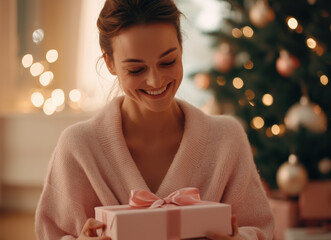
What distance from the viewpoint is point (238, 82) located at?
3021mm

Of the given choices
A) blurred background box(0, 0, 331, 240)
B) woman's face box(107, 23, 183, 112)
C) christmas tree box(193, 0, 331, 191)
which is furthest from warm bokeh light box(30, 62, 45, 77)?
woman's face box(107, 23, 183, 112)

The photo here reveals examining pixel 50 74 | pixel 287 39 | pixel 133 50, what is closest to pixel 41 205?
pixel 133 50

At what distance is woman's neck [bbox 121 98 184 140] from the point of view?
138cm

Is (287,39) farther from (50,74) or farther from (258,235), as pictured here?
(50,74)

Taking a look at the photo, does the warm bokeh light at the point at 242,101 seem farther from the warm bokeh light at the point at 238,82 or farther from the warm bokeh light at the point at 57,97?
the warm bokeh light at the point at 57,97

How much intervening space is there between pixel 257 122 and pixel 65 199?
176 centimetres

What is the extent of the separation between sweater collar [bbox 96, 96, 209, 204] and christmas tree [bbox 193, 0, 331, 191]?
1.27 m

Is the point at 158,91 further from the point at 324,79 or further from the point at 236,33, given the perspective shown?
the point at 236,33

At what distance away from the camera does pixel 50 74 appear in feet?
13.8

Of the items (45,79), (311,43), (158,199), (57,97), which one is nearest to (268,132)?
(311,43)

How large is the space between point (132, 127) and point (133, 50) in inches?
10.4

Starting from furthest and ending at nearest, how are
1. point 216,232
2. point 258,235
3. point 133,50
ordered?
point 258,235, point 133,50, point 216,232

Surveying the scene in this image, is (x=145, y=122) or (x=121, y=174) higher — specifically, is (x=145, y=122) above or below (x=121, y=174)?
above

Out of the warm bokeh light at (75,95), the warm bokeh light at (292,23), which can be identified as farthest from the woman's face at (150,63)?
the warm bokeh light at (75,95)
